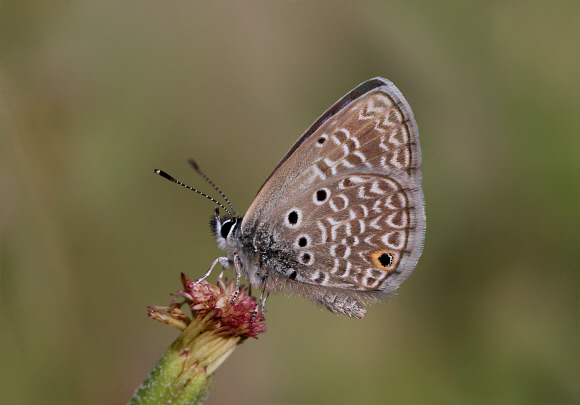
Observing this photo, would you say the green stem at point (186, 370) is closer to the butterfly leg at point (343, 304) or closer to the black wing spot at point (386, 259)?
the butterfly leg at point (343, 304)

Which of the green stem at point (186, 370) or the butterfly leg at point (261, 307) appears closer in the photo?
the green stem at point (186, 370)

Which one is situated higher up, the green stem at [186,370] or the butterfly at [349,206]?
the butterfly at [349,206]

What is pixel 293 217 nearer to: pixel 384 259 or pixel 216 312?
pixel 384 259

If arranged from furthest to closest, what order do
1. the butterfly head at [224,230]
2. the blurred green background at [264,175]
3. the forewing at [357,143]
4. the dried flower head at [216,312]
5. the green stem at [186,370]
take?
the blurred green background at [264,175] → the butterfly head at [224,230] → the forewing at [357,143] → the dried flower head at [216,312] → the green stem at [186,370]

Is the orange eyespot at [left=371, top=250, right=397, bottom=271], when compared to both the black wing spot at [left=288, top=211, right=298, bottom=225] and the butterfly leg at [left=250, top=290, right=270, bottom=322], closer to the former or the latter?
the black wing spot at [left=288, top=211, right=298, bottom=225]

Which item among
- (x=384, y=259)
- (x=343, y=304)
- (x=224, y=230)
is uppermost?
(x=224, y=230)

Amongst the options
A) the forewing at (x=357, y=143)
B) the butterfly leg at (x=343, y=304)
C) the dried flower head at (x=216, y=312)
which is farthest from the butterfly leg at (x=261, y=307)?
the forewing at (x=357, y=143)

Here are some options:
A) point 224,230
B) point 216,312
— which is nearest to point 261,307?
point 216,312

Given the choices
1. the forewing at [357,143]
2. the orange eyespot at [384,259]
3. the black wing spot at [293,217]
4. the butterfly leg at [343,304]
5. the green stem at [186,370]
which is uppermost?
the forewing at [357,143]

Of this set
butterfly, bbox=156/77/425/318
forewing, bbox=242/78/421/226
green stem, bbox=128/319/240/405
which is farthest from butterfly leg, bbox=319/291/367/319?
green stem, bbox=128/319/240/405
